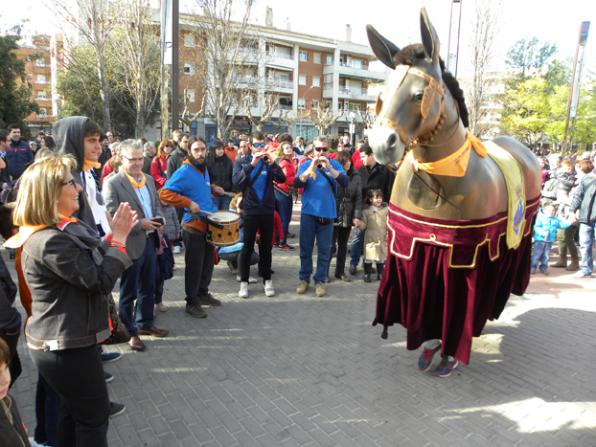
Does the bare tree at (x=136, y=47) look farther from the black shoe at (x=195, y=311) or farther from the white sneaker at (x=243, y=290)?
the black shoe at (x=195, y=311)

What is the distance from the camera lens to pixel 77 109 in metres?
28.1

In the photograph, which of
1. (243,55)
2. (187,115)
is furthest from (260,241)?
(243,55)

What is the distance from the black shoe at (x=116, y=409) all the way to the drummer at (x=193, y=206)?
188 cm

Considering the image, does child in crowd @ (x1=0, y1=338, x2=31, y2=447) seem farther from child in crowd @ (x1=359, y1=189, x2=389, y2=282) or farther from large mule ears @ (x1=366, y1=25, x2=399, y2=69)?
child in crowd @ (x1=359, y1=189, x2=389, y2=282)

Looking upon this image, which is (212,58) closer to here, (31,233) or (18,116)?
(18,116)

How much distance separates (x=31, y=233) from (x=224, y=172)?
20.0ft

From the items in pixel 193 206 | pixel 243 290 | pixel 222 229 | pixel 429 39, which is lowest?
pixel 243 290

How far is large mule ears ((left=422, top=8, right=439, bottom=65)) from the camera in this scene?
2.74 m

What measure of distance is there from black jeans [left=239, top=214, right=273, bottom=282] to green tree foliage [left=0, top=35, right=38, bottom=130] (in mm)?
20604

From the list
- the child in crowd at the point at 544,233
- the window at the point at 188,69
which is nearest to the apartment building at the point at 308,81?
the window at the point at 188,69

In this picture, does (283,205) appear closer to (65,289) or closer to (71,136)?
(71,136)

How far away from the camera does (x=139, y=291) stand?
4422 mm

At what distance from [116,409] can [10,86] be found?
79.3 feet

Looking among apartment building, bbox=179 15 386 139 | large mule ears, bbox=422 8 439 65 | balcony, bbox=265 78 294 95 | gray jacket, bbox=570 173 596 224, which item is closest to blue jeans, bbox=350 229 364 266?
gray jacket, bbox=570 173 596 224
